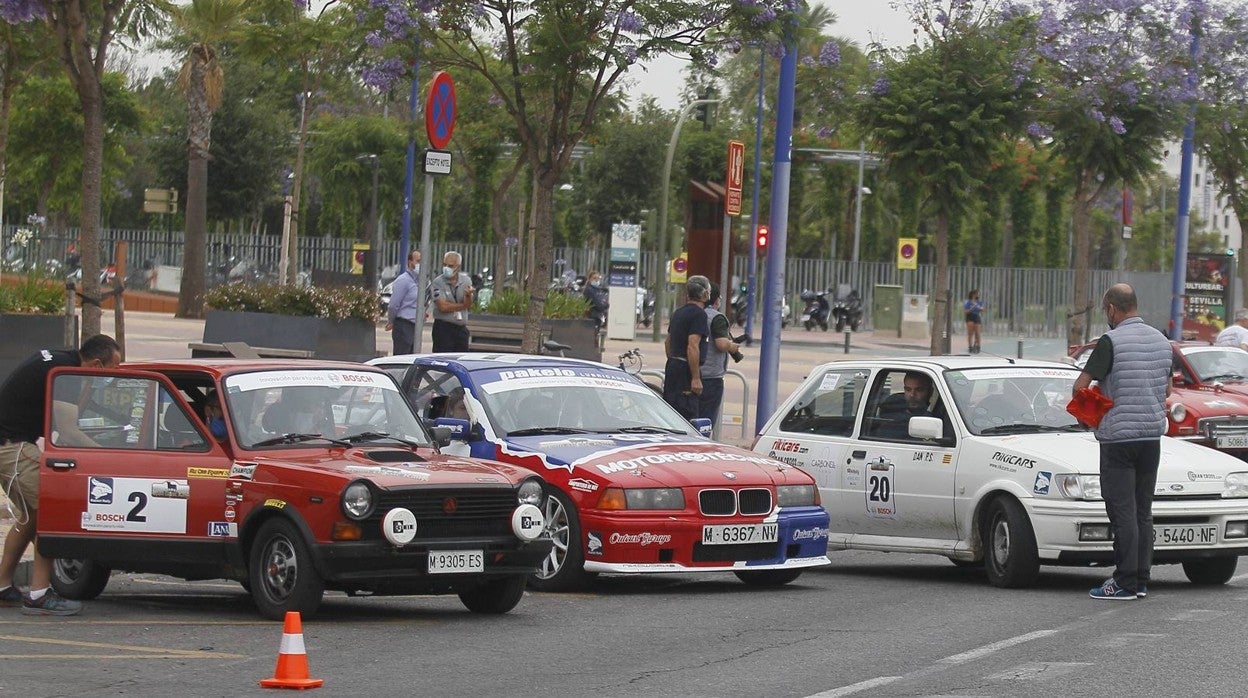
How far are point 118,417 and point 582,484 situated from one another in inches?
106

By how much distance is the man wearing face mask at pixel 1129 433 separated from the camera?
11.6 m

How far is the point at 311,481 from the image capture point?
10.2 metres

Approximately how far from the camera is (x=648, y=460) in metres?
12.0

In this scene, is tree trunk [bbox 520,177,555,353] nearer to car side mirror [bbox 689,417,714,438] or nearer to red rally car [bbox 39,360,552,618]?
car side mirror [bbox 689,417,714,438]

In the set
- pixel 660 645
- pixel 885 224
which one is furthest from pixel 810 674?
pixel 885 224

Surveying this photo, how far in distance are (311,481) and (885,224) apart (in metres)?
78.3

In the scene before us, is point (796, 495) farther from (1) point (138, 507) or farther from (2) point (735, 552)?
(1) point (138, 507)

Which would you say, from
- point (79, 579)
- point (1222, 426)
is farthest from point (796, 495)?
point (1222, 426)

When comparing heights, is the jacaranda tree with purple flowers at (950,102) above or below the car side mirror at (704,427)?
above

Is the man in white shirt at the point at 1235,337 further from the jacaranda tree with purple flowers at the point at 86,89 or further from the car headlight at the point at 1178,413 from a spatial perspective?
the jacaranda tree with purple flowers at the point at 86,89

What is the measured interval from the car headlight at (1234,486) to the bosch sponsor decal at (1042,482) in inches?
45.3

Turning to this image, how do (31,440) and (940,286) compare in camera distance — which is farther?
(940,286)

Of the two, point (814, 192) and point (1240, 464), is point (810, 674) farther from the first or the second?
point (814, 192)

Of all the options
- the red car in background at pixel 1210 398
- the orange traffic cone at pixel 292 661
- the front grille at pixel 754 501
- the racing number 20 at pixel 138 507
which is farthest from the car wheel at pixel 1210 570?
the red car in background at pixel 1210 398
